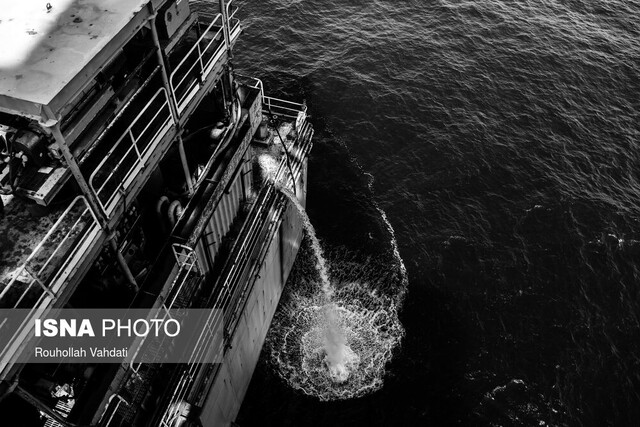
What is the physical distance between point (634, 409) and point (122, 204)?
87.3 feet

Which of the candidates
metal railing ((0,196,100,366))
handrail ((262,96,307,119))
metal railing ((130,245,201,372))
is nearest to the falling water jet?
handrail ((262,96,307,119))

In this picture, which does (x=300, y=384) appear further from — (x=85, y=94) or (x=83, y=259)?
(x=85, y=94)

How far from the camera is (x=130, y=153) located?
1430cm

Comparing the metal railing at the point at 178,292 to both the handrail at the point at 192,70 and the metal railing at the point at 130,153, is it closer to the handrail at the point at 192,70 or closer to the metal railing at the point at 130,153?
the metal railing at the point at 130,153

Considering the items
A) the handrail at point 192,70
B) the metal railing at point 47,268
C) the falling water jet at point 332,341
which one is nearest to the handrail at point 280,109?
the falling water jet at point 332,341

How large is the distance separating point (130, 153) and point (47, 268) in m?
4.36

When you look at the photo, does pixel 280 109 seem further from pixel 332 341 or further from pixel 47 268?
pixel 47 268

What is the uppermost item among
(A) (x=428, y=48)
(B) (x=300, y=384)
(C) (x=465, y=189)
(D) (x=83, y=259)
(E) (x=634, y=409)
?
(A) (x=428, y=48)

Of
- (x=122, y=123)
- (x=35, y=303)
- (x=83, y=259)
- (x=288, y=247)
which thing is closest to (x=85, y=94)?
(x=122, y=123)

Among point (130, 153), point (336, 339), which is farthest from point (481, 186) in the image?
point (130, 153)

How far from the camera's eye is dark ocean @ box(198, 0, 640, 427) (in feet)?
79.6

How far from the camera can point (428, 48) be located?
45.1 metres

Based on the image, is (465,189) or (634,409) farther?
(465,189)

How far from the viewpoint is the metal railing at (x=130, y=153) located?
12.9 m
